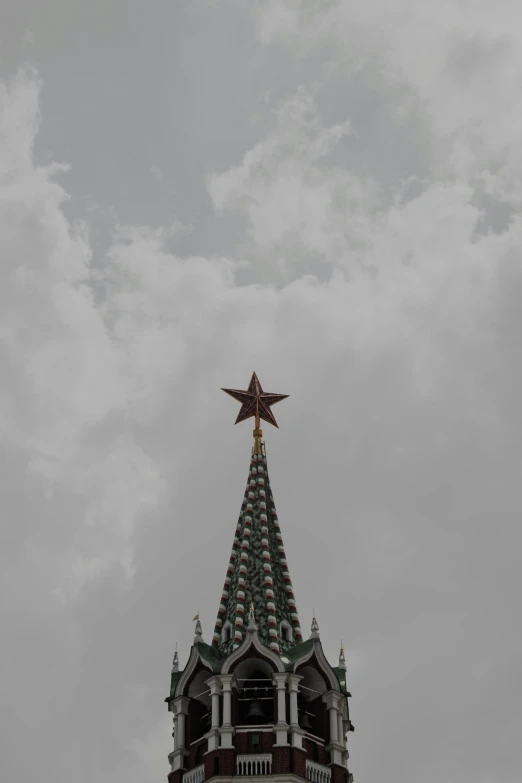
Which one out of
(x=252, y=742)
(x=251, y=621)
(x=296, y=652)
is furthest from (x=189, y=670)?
(x=252, y=742)

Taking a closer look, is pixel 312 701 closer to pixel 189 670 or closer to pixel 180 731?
pixel 189 670

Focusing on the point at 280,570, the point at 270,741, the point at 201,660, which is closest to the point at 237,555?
the point at 280,570

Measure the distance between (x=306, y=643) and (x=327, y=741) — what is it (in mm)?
4117

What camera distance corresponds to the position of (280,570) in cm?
6206

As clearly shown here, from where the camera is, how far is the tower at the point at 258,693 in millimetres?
53469

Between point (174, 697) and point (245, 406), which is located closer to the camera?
point (174, 697)

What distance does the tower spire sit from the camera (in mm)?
58625

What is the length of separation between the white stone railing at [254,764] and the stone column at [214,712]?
46.7 inches

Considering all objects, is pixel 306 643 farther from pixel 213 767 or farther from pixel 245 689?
pixel 213 767

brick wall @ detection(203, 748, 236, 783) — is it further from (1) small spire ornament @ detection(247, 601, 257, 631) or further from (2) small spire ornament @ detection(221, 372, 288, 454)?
(2) small spire ornament @ detection(221, 372, 288, 454)

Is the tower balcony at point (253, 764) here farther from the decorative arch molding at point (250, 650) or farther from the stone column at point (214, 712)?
the decorative arch molding at point (250, 650)

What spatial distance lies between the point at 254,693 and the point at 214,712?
205 cm

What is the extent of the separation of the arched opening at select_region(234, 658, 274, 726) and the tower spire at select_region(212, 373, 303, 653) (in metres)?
1.00

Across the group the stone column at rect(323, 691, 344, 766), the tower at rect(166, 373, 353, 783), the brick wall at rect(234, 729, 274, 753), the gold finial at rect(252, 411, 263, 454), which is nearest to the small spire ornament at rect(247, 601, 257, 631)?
the tower at rect(166, 373, 353, 783)
